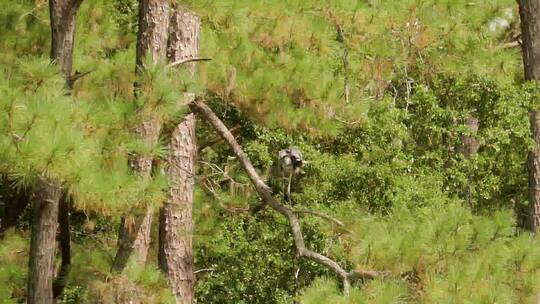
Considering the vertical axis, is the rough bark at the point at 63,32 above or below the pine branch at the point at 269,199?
above

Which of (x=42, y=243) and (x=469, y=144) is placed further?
(x=469, y=144)

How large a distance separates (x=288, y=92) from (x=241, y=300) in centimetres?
229

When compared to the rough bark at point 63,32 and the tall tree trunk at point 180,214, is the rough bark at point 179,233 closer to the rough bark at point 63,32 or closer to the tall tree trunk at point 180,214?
the tall tree trunk at point 180,214

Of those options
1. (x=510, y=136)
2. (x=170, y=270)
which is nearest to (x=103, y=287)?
(x=170, y=270)

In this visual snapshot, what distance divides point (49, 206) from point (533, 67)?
16.8 feet

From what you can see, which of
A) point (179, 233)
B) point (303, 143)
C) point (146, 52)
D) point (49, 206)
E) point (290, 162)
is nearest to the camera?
point (49, 206)

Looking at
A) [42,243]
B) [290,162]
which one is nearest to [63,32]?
[42,243]

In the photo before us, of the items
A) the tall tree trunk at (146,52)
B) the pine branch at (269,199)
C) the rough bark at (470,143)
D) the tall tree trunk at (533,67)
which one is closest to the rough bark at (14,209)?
the tall tree trunk at (146,52)

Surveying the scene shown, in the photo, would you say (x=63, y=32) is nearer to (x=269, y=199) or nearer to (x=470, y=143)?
(x=269, y=199)

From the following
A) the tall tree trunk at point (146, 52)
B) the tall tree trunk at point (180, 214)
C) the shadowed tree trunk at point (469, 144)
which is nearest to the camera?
the tall tree trunk at point (146, 52)

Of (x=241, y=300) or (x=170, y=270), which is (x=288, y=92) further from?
(x=241, y=300)

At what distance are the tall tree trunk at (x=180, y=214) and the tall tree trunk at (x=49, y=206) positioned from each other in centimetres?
162

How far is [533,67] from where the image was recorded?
7934 millimetres

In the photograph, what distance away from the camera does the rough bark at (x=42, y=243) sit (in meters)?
4.04
